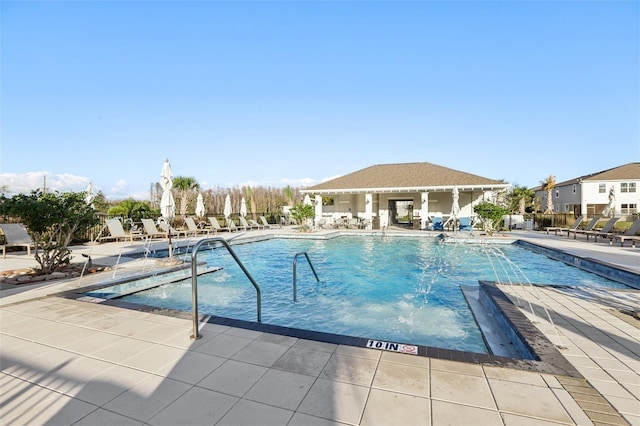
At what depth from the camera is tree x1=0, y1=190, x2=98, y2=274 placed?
5703mm

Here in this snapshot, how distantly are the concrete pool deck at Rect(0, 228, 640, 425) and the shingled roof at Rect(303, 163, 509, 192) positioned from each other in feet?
48.9

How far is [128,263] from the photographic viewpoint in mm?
7723

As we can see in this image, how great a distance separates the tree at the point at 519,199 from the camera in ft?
80.3

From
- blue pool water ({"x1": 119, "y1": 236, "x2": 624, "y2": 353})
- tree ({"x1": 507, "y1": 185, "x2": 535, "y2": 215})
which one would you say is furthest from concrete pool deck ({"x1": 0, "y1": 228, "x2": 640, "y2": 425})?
tree ({"x1": 507, "y1": 185, "x2": 535, "y2": 215})

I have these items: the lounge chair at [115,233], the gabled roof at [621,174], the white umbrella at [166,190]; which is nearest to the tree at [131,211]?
the lounge chair at [115,233]

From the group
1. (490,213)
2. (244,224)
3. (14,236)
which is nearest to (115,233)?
(14,236)

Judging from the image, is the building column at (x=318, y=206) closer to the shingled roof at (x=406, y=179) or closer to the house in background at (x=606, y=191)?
the shingled roof at (x=406, y=179)

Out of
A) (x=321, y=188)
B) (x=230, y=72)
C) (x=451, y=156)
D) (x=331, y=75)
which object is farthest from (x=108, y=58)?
(x=451, y=156)

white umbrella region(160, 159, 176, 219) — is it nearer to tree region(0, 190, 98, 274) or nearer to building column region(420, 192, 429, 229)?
tree region(0, 190, 98, 274)

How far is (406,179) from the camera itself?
19828 millimetres

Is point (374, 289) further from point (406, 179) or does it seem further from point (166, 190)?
point (406, 179)

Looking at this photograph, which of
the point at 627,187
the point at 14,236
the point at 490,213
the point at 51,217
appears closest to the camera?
the point at 51,217

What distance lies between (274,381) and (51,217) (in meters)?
6.46

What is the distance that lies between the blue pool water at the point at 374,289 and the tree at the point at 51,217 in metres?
2.55
